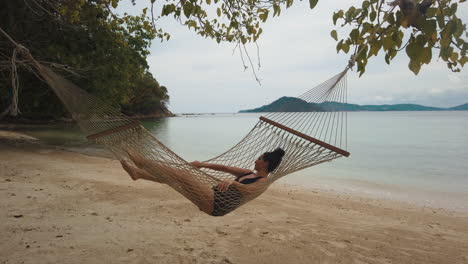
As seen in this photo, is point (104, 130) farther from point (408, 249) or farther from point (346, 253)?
point (408, 249)

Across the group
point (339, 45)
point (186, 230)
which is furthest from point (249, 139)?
point (339, 45)

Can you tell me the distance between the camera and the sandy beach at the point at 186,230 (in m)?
1.86

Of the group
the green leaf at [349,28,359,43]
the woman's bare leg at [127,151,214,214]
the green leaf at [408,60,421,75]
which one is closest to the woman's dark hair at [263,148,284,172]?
the woman's bare leg at [127,151,214,214]

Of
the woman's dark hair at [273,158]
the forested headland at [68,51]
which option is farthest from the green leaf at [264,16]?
the forested headland at [68,51]

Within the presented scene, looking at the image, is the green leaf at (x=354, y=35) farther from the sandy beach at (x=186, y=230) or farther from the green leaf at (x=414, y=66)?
the sandy beach at (x=186, y=230)

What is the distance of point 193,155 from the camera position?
9.97 m

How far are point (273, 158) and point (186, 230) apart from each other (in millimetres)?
877

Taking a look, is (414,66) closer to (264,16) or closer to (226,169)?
(264,16)

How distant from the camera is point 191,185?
73.0 inches

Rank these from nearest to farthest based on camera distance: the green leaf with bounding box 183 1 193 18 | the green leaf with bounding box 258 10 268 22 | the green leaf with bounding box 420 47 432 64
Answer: the green leaf with bounding box 420 47 432 64 → the green leaf with bounding box 183 1 193 18 → the green leaf with bounding box 258 10 268 22

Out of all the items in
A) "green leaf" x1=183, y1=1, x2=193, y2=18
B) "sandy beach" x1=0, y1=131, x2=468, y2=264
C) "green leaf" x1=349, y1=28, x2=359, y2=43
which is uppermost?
"green leaf" x1=183, y1=1, x2=193, y2=18

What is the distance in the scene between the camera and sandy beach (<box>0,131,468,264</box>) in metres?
1.86

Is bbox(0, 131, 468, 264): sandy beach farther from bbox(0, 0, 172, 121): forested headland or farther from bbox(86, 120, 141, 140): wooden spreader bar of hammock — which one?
bbox(0, 0, 172, 121): forested headland

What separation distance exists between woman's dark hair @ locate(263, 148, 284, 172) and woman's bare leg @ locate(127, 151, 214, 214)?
1.75ft
